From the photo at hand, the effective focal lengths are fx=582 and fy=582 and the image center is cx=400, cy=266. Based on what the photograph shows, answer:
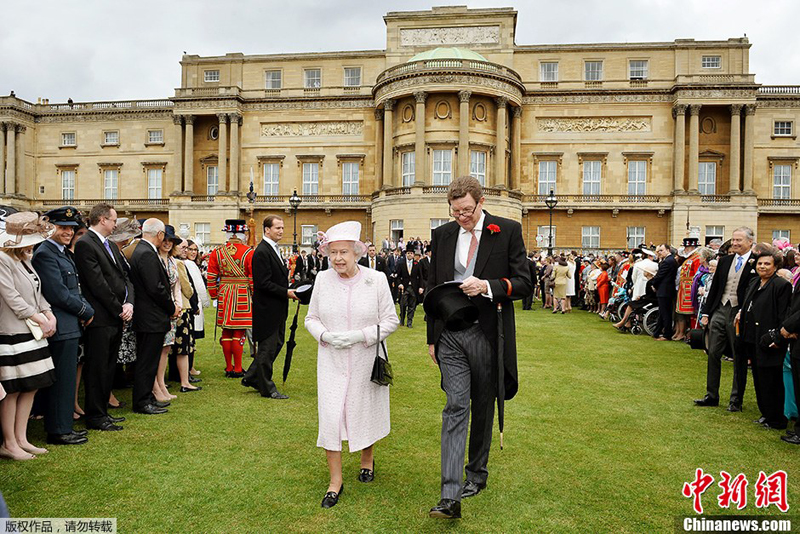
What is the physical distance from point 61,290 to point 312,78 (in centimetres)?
4482

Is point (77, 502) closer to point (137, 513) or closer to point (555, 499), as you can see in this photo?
point (137, 513)

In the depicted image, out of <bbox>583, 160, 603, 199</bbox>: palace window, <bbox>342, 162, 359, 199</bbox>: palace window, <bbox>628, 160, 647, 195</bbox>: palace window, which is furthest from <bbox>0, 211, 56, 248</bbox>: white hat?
<bbox>628, 160, 647, 195</bbox>: palace window

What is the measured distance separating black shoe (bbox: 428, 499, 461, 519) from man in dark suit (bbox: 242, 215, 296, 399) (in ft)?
14.1

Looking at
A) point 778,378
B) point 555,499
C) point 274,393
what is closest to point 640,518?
point 555,499

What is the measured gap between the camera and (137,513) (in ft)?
14.5

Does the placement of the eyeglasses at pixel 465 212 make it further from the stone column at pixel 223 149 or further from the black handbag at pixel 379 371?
the stone column at pixel 223 149

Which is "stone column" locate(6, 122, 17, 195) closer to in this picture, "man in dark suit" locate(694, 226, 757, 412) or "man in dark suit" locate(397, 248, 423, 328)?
"man in dark suit" locate(397, 248, 423, 328)

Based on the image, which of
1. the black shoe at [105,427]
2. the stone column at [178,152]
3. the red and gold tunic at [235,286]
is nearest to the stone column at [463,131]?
the stone column at [178,152]

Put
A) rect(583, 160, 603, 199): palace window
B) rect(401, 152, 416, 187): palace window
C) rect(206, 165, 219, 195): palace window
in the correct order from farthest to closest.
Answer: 1. rect(206, 165, 219, 195): palace window
2. rect(583, 160, 603, 199): palace window
3. rect(401, 152, 416, 187): palace window

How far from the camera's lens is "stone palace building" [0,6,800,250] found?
39469 millimetres

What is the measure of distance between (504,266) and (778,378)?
14.7 feet

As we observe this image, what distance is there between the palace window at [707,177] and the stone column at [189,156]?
38327mm

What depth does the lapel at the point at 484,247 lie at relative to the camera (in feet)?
15.2

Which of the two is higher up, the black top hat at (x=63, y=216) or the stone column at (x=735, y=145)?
the stone column at (x=735, y=145)
